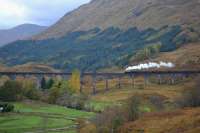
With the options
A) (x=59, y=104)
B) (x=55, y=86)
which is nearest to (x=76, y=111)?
(x=59, y=104)

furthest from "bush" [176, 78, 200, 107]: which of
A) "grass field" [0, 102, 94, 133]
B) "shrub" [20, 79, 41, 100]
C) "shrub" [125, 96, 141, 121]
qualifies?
"shrub" [20, 79, 41, 100]

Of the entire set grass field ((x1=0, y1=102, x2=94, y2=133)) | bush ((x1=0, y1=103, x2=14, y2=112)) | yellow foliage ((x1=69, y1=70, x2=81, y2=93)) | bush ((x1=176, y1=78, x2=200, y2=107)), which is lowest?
grass field ((x1=0, y1=102, x2=94, y2=133))

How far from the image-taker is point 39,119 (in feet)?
366

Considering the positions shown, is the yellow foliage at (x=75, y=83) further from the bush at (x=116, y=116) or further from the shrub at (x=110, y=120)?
the shrub at (x=110, y=120)

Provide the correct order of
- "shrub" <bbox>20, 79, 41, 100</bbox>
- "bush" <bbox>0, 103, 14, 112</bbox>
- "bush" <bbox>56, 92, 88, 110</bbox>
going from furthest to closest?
"shrub" <bbox>20, 79, 41, 100</bbox> < "bush" <bbox>56, 92, 88, 110</bbox> < "bush" <bbox>0, 103, 14, 112</bbox>

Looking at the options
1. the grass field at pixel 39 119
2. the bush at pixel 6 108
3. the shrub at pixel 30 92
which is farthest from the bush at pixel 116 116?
the shrub at pixel 30 92

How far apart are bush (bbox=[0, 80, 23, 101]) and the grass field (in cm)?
651

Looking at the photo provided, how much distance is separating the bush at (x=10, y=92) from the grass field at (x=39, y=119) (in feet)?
21.3

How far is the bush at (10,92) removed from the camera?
143m

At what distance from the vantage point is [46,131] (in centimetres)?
9581

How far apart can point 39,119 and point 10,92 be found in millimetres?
34437

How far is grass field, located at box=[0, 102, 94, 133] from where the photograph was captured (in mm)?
98106

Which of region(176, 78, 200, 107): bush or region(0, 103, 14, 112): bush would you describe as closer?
region(176, 78, 200, 107): bush

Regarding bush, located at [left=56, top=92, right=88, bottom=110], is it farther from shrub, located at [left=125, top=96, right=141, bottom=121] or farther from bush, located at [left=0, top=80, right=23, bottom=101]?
shrub, located at [left=125, top=96, right=141, bottom=121]
